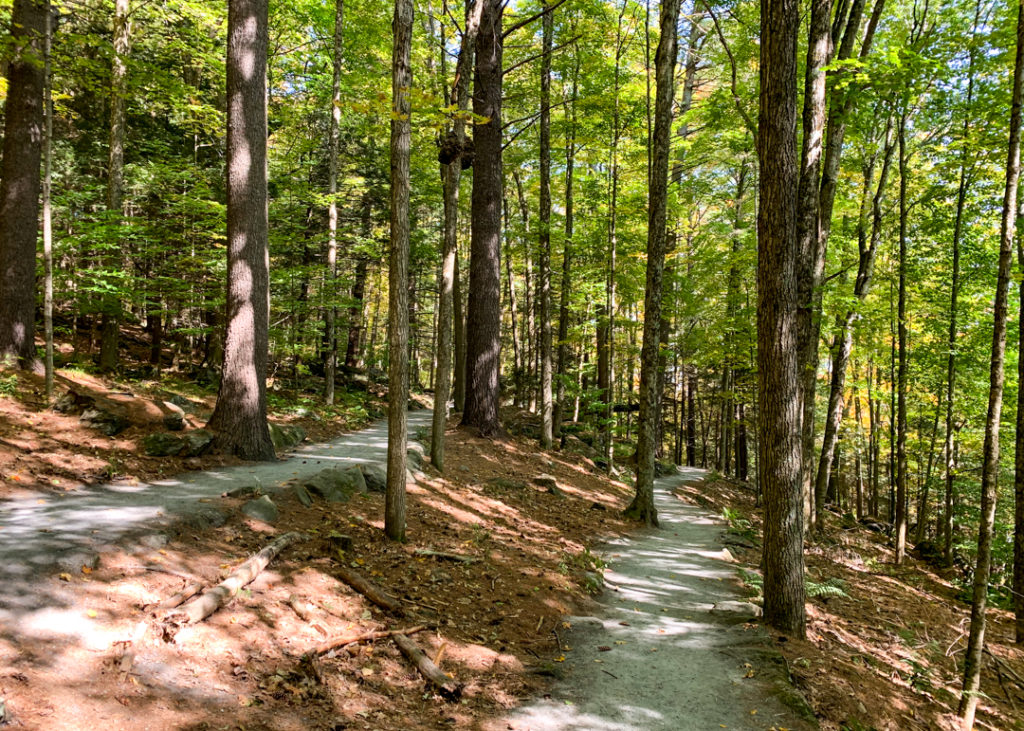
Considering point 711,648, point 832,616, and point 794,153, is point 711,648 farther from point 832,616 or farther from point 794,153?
point 794,153

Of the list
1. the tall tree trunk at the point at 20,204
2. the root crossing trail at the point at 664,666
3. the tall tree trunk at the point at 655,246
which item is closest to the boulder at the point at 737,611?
the root crossing trail at the point at 664,666

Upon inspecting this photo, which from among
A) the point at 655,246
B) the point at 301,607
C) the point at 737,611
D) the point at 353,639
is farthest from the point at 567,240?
the point at 353,639

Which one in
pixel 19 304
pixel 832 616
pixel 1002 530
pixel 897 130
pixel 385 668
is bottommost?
pixel 1002 530

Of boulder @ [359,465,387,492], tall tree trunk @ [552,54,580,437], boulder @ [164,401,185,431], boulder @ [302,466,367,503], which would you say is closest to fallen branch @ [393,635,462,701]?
boulder @ [302,466,367,503]

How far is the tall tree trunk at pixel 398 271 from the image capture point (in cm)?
595

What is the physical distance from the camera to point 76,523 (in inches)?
193

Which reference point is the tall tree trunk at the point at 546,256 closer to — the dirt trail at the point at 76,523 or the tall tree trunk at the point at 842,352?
the tall tree trunk at the point at 842,352

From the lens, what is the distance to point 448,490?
897cm

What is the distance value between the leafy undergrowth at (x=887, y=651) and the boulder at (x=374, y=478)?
5635mm

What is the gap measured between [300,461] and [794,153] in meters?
8.43

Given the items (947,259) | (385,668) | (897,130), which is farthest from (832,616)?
(897,130)

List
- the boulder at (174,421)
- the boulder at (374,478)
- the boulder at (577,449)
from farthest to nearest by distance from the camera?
the boulder at (577,449) < the boulder at (174,421) < the boulder at (374,478)

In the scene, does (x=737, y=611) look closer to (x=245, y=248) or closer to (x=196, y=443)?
(x=196, y=443)

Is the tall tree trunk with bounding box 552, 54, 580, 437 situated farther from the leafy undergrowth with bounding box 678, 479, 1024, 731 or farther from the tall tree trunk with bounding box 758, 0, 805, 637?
the tall tree trunk with bounding box 758, 0, 805, 637
